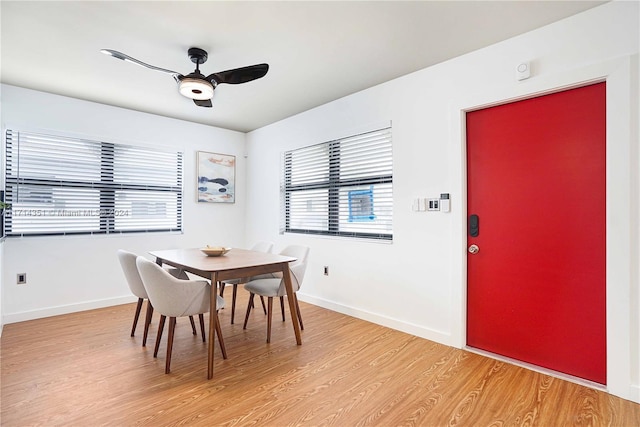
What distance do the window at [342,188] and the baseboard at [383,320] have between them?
837mm

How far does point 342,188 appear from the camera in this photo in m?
3.92

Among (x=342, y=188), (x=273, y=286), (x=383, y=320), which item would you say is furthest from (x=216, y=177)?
(x=383, y=320)

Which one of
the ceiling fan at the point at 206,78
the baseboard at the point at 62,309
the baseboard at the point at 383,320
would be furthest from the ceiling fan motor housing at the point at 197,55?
the baseboard at the point at 62,309

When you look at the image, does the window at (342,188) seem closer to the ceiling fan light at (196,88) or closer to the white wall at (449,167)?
the white wall at (449,167)

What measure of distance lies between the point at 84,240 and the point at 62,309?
0.81 metres

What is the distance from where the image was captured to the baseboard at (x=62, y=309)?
3438 millimetres

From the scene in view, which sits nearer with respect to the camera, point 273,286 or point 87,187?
point 273,286

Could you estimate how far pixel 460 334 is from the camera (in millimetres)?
2777

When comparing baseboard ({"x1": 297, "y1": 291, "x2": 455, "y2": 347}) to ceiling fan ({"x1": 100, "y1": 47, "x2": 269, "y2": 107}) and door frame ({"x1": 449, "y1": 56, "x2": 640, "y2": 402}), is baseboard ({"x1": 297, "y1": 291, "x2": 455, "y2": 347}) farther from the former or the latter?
ceiling fan ({"x1": 100, "y1": 47, "x2": 269, "y2": 107})

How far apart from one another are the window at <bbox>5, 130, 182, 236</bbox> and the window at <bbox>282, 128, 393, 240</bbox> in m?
1.70

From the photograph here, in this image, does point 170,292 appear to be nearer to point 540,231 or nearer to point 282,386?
point 282,386

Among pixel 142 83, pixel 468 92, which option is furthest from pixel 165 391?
pixel 468 92

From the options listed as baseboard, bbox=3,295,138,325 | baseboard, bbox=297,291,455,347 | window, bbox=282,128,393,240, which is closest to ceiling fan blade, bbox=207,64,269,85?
window, bbox=282,128,393,240

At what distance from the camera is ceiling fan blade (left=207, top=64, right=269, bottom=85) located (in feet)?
7.69
